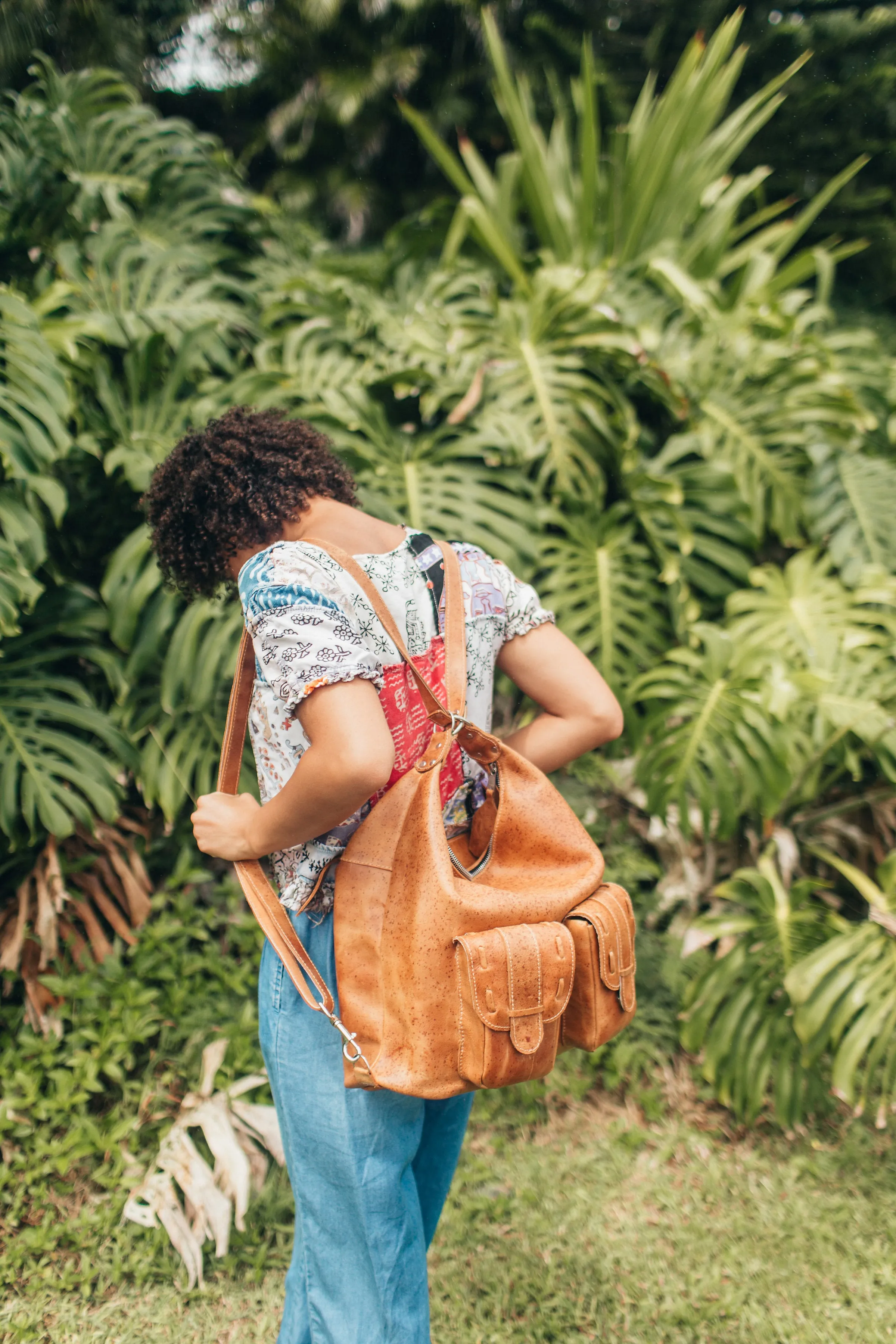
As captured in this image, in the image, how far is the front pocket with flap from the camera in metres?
1.06

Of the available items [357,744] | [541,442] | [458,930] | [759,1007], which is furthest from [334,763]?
[541,442]

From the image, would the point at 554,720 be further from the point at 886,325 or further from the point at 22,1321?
the point at 886,325

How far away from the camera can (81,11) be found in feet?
15.2

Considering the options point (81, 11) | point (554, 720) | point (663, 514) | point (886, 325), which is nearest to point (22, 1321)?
point (554, 720)

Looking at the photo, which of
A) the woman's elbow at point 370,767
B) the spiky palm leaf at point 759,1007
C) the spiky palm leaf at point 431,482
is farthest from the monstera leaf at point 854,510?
the woman's elbow at point 370,767

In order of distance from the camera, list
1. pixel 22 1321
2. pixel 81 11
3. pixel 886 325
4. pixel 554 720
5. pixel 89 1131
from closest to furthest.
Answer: pixel 554 720
pixel 22 1321
pixel 89 1131
pixel 81 11
pixel 886 325

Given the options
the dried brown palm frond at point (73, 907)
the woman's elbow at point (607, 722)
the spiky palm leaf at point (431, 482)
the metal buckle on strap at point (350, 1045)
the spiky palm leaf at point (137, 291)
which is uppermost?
the spiky palm leaf at point (137, 291)

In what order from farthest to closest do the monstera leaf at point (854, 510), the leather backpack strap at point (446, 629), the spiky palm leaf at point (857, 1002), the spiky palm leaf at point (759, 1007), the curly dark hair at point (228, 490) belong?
the monstera leaf at point (854, 510), the spiky palm leaf at point (759, 1007), the spiky palm leaf at point (857, 1002), the curly dark hair at point (228, 490), the leather backpack strap at point (446, 629)

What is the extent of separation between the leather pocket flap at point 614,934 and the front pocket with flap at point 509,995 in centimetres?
8

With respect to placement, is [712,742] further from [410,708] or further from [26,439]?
[26,439]

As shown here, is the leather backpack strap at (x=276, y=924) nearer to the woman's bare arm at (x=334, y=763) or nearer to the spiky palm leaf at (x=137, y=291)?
the woman's bare arm at (x=334, y=763)

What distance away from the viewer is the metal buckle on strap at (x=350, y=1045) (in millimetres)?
1134

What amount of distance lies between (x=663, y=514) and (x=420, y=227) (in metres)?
2.05

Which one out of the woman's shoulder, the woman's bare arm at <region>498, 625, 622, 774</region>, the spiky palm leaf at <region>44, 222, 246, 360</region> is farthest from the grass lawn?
the spiky palm leaf at <region>44, 222, 246, 360</region>
